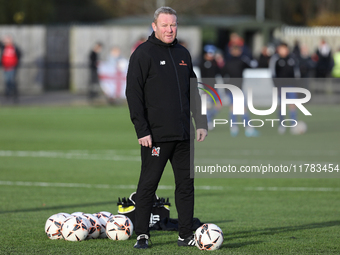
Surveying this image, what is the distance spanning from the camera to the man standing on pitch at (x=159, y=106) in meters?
6.18

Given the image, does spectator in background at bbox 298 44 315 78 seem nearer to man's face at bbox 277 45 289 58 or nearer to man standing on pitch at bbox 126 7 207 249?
man's face at bbox 277 45 289 58

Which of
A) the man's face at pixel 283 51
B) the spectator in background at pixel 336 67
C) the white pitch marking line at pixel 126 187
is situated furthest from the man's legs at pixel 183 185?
the spectator in background at pixel 336 67

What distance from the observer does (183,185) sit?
6434mm

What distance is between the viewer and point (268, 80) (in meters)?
25.3

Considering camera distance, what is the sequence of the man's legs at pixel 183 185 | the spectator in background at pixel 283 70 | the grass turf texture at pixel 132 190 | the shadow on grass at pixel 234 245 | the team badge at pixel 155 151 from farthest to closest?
1. the spectator in background at pixel 283 70
2. the grass turf texture at pixel 132 190
3. the shadow on grass at pixel 234 245
4. the man's legs at pixel 183 185
5. the team badge at pixel 155 151

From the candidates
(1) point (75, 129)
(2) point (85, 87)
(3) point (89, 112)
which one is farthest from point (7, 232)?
(2) point (85, 87)

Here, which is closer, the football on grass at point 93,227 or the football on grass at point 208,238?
the football on grass at point 208,238

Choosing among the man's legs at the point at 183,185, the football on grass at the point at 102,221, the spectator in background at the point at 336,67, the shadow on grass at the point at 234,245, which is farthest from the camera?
the spectator in background at the point at 336,67

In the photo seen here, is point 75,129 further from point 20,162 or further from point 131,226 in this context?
point 131,226

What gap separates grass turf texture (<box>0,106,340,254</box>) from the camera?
21.9 feet

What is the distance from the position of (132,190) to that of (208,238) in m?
4.12

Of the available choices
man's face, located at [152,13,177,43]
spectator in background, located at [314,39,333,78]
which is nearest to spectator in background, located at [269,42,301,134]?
spectator in background, located at [314,39,333,78]

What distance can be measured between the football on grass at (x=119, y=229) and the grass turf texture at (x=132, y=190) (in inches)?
3.5

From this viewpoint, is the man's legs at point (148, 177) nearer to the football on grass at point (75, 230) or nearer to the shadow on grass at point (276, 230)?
the football on grass at point (75, 230)
